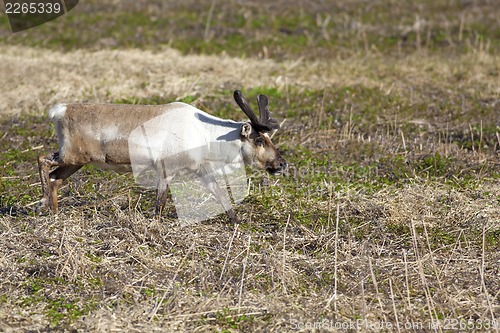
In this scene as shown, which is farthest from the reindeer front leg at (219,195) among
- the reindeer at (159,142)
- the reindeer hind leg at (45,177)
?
the reindeer hind leg at (45,177)

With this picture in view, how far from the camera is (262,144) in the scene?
25.6 ft

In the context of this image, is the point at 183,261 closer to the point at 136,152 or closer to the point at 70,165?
A: the point at 136,152

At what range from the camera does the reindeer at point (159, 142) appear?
746 cm

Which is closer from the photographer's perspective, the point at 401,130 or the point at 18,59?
the point at 401,130

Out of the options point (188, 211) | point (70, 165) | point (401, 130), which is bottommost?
point (401, 130)

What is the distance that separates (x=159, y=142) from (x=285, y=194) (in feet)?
6.06

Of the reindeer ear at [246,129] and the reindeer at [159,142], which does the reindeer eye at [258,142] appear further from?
the reindeer ear at [246,129]

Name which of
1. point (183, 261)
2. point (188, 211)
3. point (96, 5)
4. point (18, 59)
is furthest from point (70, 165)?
point (96, 5)

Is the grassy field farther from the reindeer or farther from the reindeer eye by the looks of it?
the reindeer eye

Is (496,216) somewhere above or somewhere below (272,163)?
below

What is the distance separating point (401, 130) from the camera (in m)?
11.0

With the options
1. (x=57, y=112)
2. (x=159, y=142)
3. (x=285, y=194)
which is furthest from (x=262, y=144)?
(x=57, y=112)

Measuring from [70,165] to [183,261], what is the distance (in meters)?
2.06

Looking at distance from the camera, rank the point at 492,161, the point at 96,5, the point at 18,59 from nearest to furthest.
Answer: the point at 492,161 → the point at 18,59 → the point at 96,5
